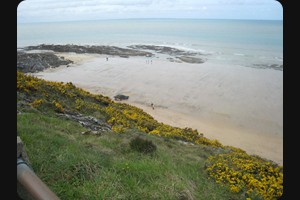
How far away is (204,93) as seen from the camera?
29.1 meters

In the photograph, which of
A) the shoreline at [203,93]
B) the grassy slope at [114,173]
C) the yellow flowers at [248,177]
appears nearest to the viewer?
the grassy slope at [114,173]

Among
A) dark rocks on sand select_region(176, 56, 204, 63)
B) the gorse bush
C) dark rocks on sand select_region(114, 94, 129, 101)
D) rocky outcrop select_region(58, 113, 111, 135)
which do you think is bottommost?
dark rocks on sand select_region(114, 94, 129, 101)

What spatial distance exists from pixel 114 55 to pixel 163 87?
26567 mm

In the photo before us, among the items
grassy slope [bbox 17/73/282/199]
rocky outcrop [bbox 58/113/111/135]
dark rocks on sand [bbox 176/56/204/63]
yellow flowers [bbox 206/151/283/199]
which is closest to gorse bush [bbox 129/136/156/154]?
grassy slope [bbox 17/73/282/199]

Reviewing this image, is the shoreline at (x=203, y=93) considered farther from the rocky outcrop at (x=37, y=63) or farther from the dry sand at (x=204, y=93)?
the rocky outcrop at (x=37, y=63)

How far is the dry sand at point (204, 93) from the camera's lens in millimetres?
19859

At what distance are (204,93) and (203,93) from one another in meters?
0.12

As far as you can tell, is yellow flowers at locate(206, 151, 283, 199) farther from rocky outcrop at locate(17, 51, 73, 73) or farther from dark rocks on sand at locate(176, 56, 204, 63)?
dark rocks on sand at locate(176, 56, 204, 63)

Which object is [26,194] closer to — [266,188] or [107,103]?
[266,188]

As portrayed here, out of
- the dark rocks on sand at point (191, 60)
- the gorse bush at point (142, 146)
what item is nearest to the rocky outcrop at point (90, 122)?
the gorse bush at point (142, 146)

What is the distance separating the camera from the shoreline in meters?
19.8

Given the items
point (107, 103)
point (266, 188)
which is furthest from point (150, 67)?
point (266, 188)

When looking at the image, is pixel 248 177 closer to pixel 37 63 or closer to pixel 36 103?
pixel 36 103

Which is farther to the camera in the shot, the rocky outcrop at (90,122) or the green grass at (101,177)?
the rocky outcrop at (90,122)
